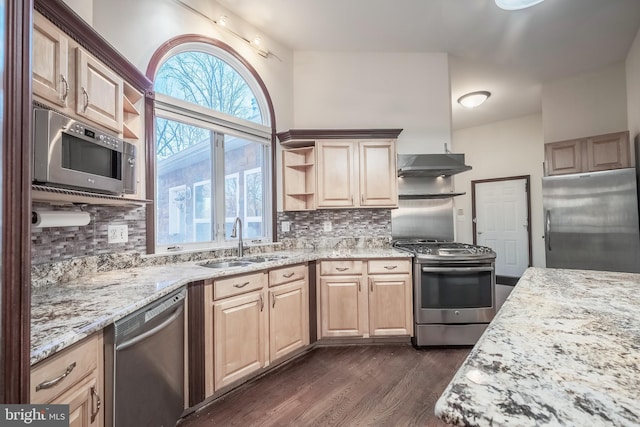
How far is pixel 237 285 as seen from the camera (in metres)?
2.04

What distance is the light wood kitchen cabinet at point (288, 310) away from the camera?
2.32 metres

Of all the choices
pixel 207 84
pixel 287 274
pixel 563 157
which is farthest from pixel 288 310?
pixel 563 157

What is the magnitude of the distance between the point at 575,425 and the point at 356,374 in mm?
2125

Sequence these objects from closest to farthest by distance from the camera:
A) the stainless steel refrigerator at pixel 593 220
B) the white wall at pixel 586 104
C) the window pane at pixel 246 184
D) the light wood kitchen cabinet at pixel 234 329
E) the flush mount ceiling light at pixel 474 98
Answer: the light wood kitchen cabinet at pixel 234 329, the window pane at pixel 246 184, the stainless steel refrigerator at pixel 593 220, the white wall at pixel 586 104, the flush mount ceiling light at pixel 474 98

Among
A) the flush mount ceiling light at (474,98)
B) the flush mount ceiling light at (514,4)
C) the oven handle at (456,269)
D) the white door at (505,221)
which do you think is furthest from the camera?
the white door at (505,221)

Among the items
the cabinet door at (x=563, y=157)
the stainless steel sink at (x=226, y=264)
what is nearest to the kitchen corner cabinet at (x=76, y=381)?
the stainless steel sink at (x=226, y=264)

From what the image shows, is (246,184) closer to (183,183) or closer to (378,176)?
(183,183)

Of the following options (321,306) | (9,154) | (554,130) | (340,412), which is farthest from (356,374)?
(554,130)

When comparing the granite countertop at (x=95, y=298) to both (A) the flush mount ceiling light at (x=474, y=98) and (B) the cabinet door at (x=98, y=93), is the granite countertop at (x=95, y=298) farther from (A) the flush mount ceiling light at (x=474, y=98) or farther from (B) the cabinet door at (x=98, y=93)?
(A) the flush mount ceiling light at (x=474, y=98)

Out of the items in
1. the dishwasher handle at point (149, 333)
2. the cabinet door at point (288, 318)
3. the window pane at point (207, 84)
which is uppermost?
the window pane at point (207, 84)

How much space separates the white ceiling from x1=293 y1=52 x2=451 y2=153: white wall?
0.13 metres

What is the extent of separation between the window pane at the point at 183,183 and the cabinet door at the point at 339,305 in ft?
3.92

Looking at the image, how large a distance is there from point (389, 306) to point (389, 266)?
383mm

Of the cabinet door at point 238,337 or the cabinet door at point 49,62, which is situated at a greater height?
the cabinet door at point 49,62
